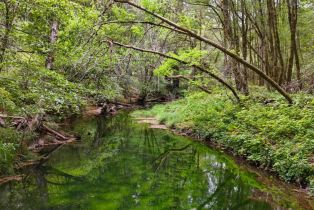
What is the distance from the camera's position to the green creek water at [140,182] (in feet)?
27.2

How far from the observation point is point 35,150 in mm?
13391

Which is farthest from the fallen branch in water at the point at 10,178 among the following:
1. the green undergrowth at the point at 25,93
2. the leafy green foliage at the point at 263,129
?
the leafy green foliage at the point at 263,129

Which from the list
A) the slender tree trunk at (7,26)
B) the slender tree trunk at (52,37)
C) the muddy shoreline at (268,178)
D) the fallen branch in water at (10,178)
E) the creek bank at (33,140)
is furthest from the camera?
the slender tree trunk at (52,37)

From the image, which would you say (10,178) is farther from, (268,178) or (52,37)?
(268,178)

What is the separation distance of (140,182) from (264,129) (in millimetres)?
4663

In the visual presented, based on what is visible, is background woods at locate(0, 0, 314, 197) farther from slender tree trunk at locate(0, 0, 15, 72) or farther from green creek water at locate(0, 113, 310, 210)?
green creek water at locate(0, 113, 310, 210)

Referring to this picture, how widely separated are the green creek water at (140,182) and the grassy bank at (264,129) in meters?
0.70

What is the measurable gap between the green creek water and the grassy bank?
2.29 feet

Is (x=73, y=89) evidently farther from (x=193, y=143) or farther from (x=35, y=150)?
(x=193, y=143)

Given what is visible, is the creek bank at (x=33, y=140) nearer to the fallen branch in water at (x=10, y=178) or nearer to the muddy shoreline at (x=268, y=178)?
the fallen branch in water at (x=10, y=178)

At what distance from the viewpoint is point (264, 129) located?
11.7 metres

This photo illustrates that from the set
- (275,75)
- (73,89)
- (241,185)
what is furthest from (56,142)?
(275,75)

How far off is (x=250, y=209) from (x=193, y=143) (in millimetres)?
8101

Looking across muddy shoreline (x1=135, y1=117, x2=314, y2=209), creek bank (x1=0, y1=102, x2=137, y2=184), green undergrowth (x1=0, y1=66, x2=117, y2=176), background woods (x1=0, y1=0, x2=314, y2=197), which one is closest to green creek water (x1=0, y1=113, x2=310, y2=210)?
muddy shoreline (x1=135, y1=117, x2=314, y2=209)
